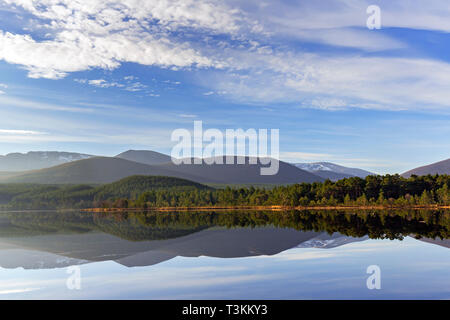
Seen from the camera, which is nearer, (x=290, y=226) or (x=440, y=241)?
(x=440, y=241)

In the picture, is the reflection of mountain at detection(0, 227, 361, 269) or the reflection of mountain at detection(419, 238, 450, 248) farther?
the reflection of mountain at detection(419, 238, 450, 248)

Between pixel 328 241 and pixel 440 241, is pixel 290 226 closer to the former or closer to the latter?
pixel 328 241

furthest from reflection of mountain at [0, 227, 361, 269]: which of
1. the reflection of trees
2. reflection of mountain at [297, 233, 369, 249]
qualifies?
the reflection of trees

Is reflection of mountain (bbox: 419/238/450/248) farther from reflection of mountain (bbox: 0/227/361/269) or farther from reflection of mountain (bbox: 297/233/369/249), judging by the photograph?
reflection of mountain (bbox: 0/227/361/269)

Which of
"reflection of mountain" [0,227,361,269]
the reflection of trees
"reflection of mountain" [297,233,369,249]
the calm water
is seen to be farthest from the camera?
the reflection of trees

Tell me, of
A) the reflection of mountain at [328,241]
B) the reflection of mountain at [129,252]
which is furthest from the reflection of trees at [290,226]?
the reflection of mountain at [129,252]

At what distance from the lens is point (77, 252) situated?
41812 mm

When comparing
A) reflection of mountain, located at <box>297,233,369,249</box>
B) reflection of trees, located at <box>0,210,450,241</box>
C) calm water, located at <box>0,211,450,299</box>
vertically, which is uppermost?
reflection of trees, located at <box>0,210,450,241</box>

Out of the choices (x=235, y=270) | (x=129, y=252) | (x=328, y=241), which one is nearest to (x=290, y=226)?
(x=328, y=241)

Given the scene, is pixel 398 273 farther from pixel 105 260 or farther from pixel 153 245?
pixel 153 245

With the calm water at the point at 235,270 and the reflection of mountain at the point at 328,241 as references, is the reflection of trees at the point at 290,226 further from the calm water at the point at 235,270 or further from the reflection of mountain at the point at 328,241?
the calm water at the point at 235,270
